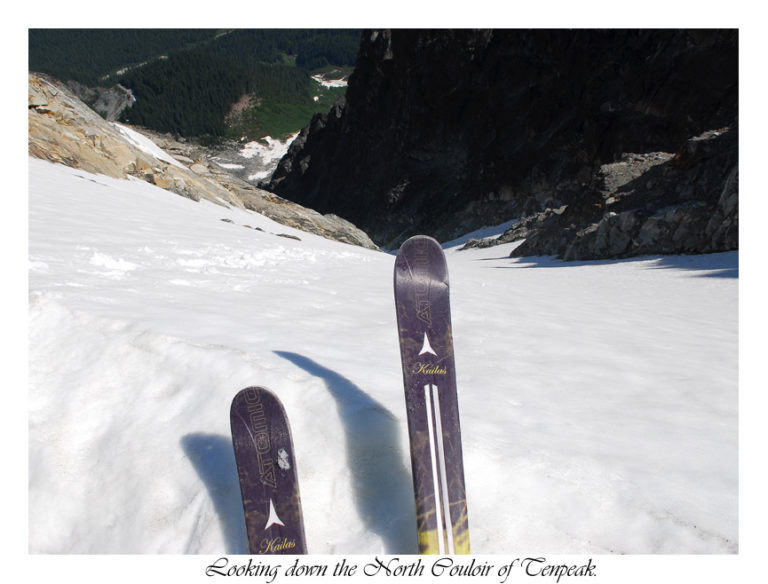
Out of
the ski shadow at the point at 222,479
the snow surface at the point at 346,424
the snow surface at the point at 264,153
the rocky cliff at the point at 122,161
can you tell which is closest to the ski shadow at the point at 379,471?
the snow surface at the point at 346,424

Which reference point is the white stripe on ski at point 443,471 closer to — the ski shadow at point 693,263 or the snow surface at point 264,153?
the ski shadow at point 693,263

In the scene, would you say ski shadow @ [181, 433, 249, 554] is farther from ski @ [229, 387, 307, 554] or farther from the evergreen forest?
the evergreen forest

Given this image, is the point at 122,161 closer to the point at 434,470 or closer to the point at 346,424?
the point at 346,424

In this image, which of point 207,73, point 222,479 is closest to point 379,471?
point 222,479
